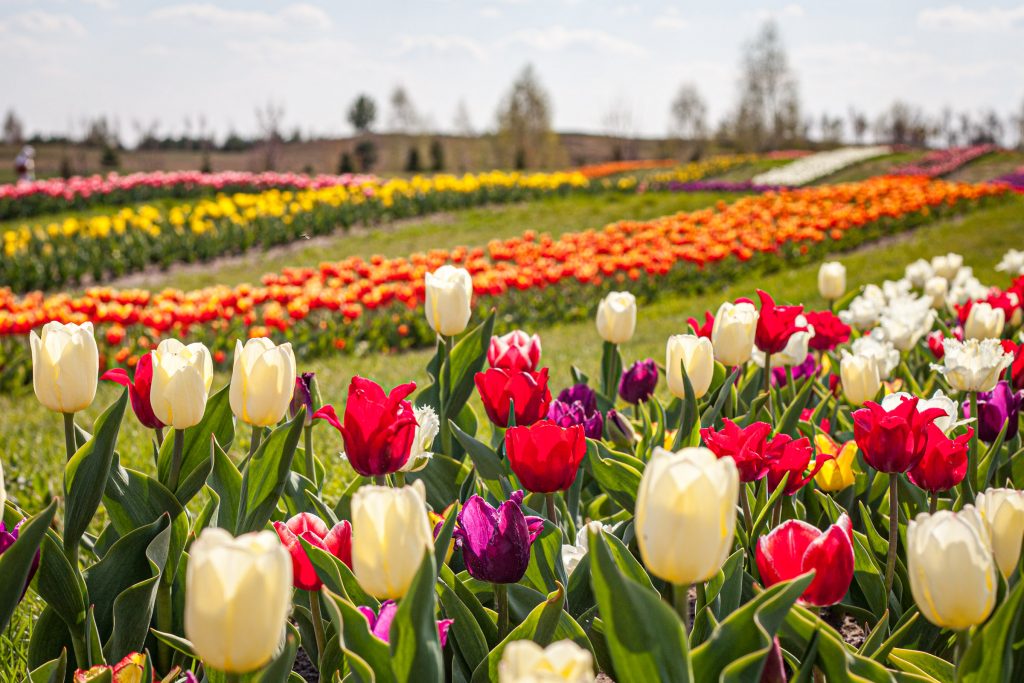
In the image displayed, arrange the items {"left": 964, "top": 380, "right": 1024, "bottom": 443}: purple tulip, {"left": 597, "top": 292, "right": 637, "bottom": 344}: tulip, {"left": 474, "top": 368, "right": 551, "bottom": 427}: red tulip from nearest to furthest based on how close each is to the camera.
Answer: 1. {"left": 474, "top": 368, "right": 551, "bottom": 427}: red tulip
2. {"left": 964, "top": 380, "right": 1024, "bottom": 443}: purple tulip
3. {"left": 597, "top": 292, "right": 637, "bottom": 344}: tulip

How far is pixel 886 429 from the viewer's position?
1.46 m

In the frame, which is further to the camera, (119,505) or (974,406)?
(974,406)

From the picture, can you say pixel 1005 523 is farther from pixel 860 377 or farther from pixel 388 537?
pixel 860 377

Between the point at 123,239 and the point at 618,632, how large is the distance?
12706 mm

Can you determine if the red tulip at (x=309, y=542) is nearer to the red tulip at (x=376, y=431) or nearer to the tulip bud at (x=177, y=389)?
the red tulip at (x=376, y=431)

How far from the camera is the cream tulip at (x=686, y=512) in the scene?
34.3 inches

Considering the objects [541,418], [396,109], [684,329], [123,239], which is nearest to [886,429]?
[541,418]

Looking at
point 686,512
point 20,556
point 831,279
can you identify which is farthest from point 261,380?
point 831,279

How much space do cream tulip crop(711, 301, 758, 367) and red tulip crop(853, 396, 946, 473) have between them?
0.56 m

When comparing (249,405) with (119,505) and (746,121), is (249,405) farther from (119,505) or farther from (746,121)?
(746,121)

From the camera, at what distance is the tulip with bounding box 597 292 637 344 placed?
2391 mm

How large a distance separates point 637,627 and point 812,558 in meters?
0.32

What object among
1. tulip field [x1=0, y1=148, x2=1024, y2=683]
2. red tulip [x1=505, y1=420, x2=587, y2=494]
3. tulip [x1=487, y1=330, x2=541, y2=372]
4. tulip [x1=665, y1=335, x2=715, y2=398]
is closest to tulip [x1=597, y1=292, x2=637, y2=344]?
tulip field [x1=0, y1=148, x2=1024, y2=683]

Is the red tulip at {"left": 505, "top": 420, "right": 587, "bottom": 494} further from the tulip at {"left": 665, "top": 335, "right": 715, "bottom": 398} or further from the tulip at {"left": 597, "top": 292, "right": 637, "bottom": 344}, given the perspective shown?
the tulip at {"left": 597, "top": 292, "right": 637, "bottom": 344}
